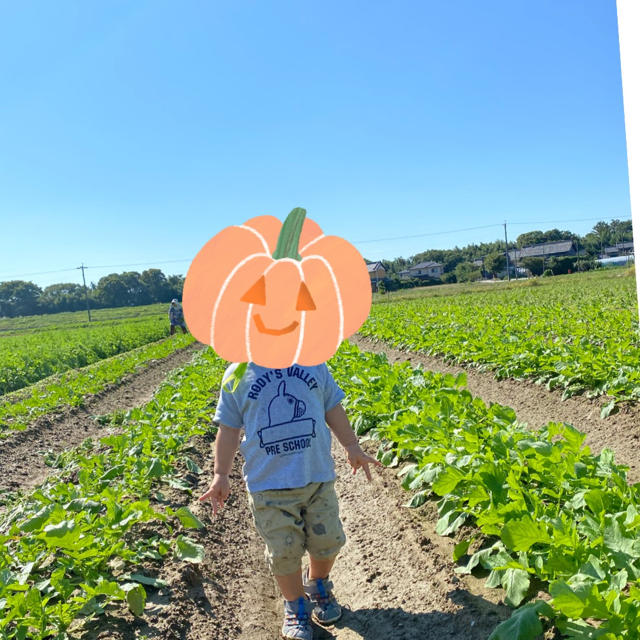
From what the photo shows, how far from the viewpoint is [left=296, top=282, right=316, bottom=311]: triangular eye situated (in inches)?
63.7

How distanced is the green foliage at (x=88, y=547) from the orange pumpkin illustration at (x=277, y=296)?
6.04 ft

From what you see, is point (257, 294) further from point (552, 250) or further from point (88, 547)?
point (552, 250)

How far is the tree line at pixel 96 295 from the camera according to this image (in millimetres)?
74812

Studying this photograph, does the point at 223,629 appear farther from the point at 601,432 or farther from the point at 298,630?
the point at 601,432

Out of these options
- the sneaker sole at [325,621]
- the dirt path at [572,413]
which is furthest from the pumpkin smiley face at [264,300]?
the dirt path at [572,413]

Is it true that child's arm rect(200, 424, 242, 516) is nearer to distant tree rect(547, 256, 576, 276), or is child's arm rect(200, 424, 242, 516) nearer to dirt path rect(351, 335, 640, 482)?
dirt path rect(351, 335, 640, 482)

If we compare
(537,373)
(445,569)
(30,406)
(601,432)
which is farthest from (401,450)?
(30,406)

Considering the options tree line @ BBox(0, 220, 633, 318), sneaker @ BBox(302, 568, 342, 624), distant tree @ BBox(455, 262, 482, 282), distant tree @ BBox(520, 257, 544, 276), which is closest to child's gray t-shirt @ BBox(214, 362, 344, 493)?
sneaker @ BBox(302, 568, 342, 624)

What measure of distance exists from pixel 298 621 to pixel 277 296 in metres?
1.99

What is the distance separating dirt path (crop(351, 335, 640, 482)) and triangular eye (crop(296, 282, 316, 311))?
4096mm

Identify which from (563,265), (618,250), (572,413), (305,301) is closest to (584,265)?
(563,265)

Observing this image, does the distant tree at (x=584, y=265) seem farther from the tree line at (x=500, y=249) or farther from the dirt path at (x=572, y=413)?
the dirt path at (x=572, y=413)

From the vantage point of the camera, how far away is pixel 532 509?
110 inches

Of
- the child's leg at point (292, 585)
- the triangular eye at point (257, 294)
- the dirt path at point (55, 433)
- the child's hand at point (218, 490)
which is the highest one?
the triangular eye at point (257, 294)
